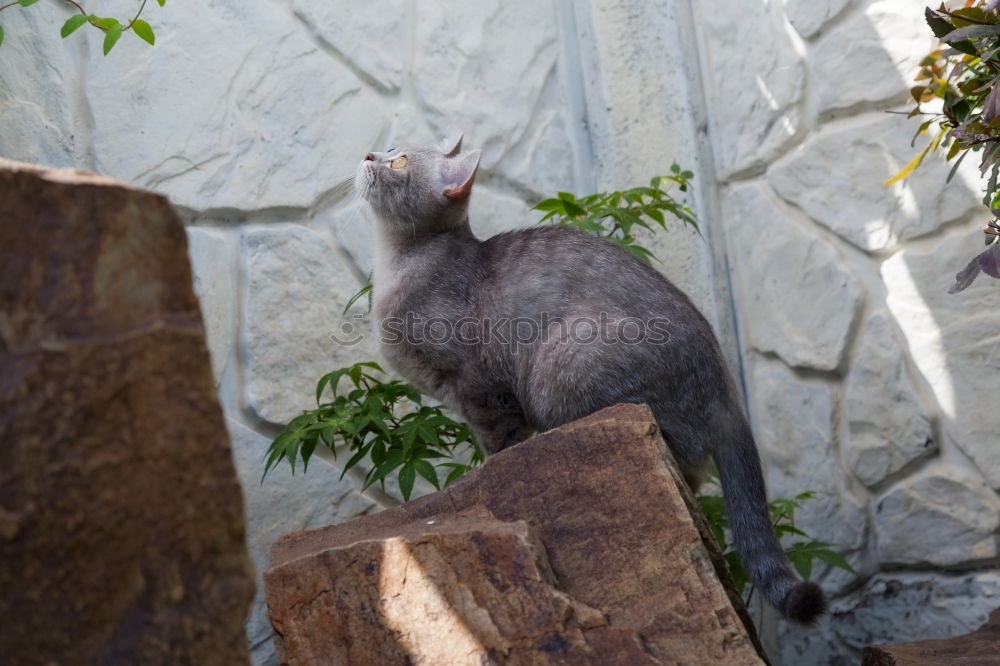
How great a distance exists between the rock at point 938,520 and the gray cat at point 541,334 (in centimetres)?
105

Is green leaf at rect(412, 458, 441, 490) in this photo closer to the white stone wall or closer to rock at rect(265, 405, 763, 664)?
rock at rect(265, 405, 763, 664)

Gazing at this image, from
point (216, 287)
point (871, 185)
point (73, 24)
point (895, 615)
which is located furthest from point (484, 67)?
point (895, 615)

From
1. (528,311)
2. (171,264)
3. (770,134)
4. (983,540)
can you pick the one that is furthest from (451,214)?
(983,540)

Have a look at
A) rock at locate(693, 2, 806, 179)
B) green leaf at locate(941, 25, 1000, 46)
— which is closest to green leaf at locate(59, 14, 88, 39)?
green leaf at locate(941, 25, 1000, 46)

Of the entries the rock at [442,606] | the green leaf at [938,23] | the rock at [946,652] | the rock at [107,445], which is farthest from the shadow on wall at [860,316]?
the rock at [107,445]

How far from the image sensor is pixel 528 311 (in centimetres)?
289

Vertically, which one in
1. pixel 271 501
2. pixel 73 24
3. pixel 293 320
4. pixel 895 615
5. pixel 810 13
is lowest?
pixel 895 615

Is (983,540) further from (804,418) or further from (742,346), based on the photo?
(742,346)

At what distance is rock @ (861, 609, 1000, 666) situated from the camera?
243 centimetres

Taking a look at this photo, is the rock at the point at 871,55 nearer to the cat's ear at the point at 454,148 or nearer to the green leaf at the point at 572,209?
the green leaf at the point at 572,209

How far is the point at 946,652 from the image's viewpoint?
2.57m

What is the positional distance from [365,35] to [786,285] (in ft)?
6.60

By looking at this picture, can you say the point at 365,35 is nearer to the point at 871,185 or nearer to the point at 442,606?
the point at 871,185

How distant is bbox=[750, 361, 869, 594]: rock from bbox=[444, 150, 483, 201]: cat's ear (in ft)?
5.28
